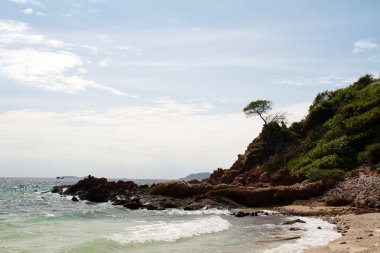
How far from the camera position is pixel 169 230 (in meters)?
28.4

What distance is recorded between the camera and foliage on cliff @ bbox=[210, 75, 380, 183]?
47000mm

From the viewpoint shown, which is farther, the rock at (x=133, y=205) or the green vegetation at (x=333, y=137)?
the green vegetation at (x=333, y=137)

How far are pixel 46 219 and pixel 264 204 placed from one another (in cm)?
2050

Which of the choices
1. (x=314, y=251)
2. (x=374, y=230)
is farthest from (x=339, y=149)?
(x=314, y=251)

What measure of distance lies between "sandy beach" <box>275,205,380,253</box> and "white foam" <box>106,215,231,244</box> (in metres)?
7.54

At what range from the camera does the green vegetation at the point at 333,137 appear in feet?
153

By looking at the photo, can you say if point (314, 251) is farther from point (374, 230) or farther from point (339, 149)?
point (339, 149)

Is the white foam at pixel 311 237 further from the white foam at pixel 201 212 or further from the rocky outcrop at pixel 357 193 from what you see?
the white foam at pixel 201 212

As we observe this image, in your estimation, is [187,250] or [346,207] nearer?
[187,250]

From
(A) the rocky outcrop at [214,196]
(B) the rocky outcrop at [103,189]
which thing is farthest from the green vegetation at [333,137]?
(B) the rocky outcrop at [103,189]

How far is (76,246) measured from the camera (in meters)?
21.9

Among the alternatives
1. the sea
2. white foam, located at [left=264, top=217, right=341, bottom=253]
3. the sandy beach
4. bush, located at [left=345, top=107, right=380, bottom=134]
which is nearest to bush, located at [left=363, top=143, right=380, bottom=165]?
bush, located at [left=345, top=107, right=380, bottom=134]

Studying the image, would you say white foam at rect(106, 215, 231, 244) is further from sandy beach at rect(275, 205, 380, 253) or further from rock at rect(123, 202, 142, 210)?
rock at rect(123, 202, 142, 210)

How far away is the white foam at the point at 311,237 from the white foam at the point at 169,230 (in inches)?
223
